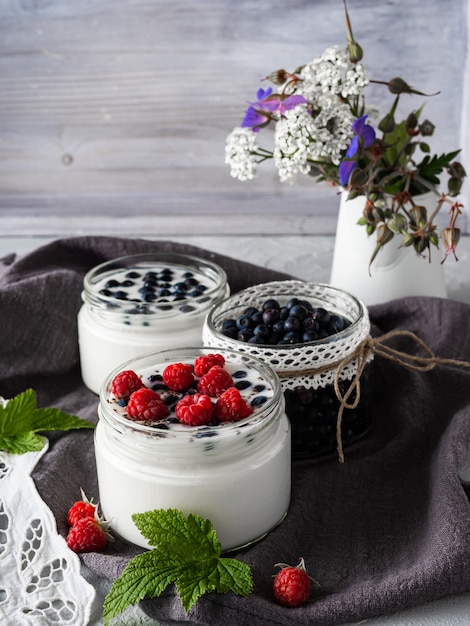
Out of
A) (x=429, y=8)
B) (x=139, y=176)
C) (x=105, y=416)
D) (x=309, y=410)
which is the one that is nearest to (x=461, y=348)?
(x=309, y=410)

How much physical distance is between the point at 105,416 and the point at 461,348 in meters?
0.69

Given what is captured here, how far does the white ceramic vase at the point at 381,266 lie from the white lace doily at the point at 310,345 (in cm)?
21

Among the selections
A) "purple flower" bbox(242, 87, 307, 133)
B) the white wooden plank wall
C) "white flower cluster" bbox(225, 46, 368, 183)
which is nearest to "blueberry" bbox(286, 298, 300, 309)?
"white flower cluster" bbox(225, 46, 368, 183)

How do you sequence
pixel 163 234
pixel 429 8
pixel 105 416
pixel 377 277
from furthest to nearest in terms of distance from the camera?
pixel 163 234 → pixel 429 8 → pixel 377 277 → pixel 105 416

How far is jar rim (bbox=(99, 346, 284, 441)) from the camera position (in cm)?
108

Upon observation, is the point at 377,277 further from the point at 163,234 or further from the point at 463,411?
the point at 163,234

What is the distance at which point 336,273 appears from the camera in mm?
1745

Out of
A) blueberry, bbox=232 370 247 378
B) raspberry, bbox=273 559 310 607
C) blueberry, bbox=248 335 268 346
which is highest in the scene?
blueberry, bbox=248 335 268 346

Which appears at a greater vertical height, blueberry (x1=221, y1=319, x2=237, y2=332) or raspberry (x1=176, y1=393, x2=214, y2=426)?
raspberry (x1=176, y1=393, x2=214, y2=426)

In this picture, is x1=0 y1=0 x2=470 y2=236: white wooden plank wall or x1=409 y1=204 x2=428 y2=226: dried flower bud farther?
x1=0 y1=0 x2=470 y2=236: white wooden plank wall

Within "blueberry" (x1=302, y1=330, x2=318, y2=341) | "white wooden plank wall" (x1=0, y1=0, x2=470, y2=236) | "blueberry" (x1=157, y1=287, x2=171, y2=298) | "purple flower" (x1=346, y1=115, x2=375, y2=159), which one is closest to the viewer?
"blueberry" (x1=302, y1=330, x2=318, y2=341)

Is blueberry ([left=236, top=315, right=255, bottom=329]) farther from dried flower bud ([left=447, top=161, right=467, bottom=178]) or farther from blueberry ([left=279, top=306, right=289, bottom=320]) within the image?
dried flower bud ([left=447, top=161, right=467, bottom=178])

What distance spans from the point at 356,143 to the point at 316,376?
1.34 ft

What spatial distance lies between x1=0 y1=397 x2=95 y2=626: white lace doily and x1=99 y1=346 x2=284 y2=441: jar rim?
0.57 ft
